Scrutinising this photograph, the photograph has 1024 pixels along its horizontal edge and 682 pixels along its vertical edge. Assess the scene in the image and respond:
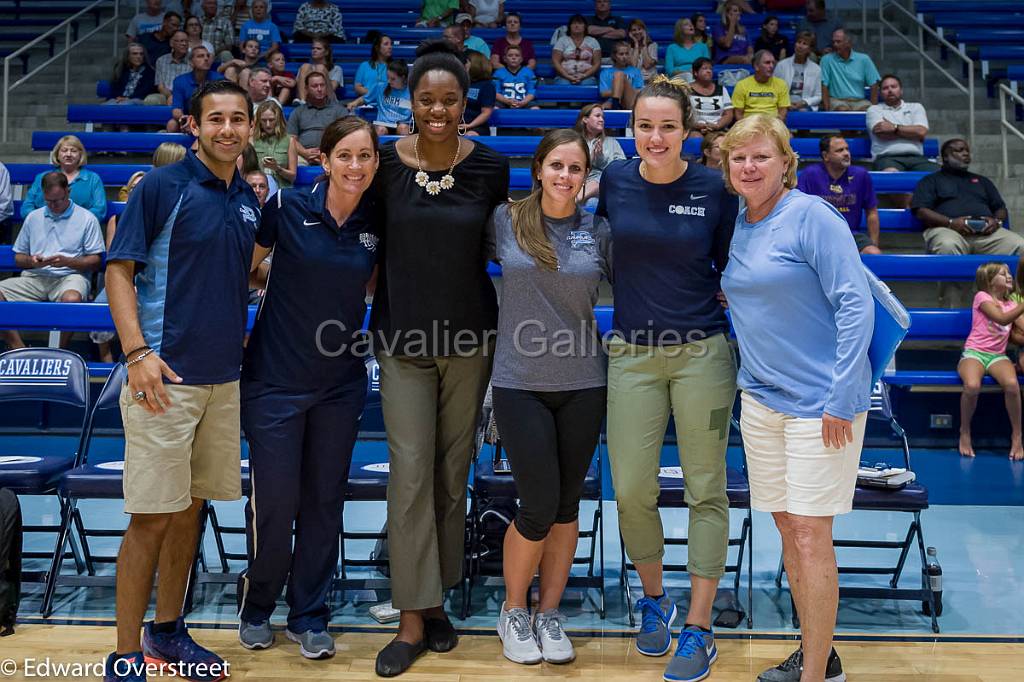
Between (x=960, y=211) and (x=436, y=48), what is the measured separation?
5101mm

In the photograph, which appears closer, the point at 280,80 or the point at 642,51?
the point at 280,80

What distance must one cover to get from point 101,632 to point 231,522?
49.4 inches

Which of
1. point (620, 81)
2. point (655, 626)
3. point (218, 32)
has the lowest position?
point (655, 626)

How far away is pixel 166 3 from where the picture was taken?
10.2 meters

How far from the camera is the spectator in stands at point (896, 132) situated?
298 inches

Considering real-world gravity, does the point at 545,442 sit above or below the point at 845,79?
below

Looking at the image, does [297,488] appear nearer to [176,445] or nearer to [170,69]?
[176,445]

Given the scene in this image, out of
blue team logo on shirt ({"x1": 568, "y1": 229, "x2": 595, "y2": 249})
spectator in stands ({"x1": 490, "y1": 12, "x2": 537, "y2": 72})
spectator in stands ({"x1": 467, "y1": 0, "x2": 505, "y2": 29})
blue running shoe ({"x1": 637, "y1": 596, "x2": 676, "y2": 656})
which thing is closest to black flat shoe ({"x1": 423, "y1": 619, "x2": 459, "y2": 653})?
blue running shoe ({"x1": 637, "y1": 596, "x2": 676, "y2": 656})

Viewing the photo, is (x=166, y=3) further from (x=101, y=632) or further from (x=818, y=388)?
(x=818, y=388)

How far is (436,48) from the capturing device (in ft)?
9.11

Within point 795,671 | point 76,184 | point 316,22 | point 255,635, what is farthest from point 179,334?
point 316,22

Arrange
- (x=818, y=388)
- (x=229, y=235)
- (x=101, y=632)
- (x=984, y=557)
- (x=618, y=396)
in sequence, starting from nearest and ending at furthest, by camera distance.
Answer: (x=818, y=388)
(x=229, y=235)
(x=618, y=396)
(x=101, y=632)
(x=984, y=557)

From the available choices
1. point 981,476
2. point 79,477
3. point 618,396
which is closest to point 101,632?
point 79,477

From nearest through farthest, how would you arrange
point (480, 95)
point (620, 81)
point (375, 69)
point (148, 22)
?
point (480, 95), point (620, 81), point (375, 69), point (148, 22)
